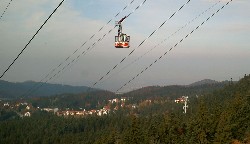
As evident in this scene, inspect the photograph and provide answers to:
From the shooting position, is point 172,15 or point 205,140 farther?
point 205,140

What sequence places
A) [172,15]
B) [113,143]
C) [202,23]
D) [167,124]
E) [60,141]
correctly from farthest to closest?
[60,141], [113,143], [167,124], [202,23], [172,15]

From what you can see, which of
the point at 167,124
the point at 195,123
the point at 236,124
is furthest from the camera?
the point at 167,124

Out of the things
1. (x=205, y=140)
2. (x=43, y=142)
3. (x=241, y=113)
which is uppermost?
(x=241, y=113)

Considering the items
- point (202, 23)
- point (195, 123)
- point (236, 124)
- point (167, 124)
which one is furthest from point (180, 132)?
point (202, 23)

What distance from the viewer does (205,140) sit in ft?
268

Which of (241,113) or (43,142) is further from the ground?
(241,113)

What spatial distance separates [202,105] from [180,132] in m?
19.4

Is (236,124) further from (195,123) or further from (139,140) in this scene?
(139,140)

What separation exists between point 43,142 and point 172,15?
19862cm

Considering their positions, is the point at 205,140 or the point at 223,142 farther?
the point at 205,140

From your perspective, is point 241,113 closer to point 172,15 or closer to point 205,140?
point 205,140

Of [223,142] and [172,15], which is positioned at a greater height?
[172,15]

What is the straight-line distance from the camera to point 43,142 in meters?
198

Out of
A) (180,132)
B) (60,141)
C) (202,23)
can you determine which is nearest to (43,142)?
(60,141)
